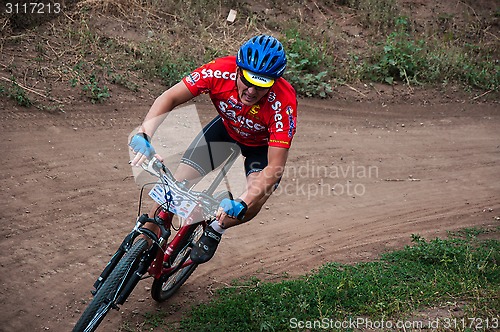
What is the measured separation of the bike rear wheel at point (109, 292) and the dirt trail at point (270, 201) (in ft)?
2.31

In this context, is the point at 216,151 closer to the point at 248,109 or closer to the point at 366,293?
the point at 248,109

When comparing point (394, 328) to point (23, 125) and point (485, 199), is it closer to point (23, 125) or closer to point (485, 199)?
point (485, 199)

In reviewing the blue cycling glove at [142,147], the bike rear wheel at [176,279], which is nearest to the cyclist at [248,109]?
the blue cycling glove at [142,147]

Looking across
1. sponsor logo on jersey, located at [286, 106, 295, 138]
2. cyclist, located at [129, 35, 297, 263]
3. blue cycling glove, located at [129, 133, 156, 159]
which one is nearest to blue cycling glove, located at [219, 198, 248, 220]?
cyclist, located at [129, 35, 297, 263]

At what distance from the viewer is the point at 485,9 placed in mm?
12625

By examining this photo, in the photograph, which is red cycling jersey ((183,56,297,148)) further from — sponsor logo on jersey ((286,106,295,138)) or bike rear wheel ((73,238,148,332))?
bike rear wheel ((73,238,148,332))

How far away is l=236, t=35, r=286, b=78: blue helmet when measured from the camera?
14.7 ft

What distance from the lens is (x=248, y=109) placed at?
4.77m

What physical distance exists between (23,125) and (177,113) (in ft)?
6.87

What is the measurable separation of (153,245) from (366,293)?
1.87 metres

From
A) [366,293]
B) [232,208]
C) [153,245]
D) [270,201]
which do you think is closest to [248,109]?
[232,208]

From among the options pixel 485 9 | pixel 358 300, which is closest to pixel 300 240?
pixel 358 300

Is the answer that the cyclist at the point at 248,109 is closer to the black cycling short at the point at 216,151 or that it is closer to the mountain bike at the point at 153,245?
the black cycling short at the point at 216,151

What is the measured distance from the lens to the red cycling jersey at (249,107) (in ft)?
15.4
